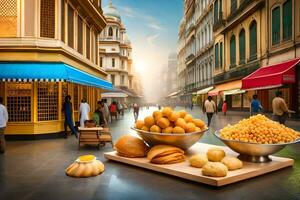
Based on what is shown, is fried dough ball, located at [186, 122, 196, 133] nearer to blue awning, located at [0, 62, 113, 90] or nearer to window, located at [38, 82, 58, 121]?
blue awning, located at [0, 62, 113, 90]

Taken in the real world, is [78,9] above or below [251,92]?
above

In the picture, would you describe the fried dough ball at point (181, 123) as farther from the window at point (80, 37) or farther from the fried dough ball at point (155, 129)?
the window at point (80, 37)

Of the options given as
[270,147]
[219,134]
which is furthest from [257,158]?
[219,134]

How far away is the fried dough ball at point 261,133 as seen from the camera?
5.12 m

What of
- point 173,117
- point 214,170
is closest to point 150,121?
point 173,117

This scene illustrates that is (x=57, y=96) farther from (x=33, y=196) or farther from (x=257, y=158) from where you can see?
(x=257, y=158)

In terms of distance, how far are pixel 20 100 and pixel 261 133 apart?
997cm

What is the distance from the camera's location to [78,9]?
15383mm

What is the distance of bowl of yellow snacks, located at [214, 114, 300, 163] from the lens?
16.5 feet

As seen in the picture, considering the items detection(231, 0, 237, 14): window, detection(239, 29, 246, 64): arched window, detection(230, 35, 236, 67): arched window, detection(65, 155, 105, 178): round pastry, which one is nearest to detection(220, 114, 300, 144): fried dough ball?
detection(65, 155, 105, 178): round pastry

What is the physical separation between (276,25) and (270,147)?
1636 centimetres

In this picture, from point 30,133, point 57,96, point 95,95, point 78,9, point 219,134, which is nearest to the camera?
point 219,134

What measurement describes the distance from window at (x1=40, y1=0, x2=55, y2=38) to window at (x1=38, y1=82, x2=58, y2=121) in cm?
226

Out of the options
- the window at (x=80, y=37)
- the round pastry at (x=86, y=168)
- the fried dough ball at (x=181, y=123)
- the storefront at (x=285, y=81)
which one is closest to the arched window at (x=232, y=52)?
the storefront at (x=285, y=81)
